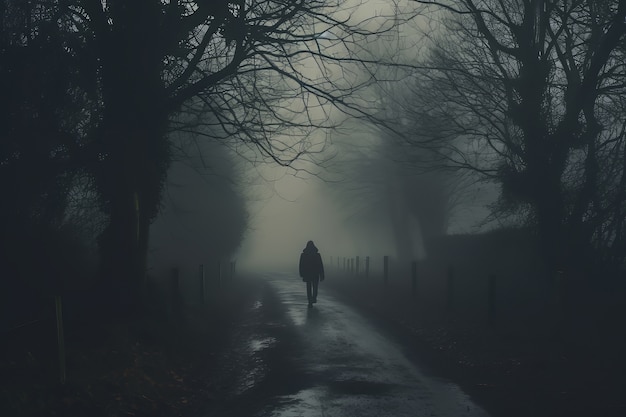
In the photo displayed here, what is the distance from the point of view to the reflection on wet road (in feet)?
23.2

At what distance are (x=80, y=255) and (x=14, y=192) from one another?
302cm

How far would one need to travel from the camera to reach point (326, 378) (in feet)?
28.7

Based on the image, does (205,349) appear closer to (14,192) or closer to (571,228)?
(14,192)

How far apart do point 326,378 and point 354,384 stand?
55 centimetres

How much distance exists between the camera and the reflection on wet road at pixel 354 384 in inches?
278

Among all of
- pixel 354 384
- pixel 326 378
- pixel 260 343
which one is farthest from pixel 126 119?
pixel 354 384

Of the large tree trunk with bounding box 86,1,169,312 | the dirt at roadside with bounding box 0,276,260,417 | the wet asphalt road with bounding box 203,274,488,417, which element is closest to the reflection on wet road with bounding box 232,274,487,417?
the wet asphalt road with bounding box 203,274,488,417

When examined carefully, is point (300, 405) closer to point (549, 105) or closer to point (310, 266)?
point (549, 105)

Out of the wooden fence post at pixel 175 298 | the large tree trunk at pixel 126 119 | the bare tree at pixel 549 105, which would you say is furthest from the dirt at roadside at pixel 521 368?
the large tree trunk at pixel 126 119

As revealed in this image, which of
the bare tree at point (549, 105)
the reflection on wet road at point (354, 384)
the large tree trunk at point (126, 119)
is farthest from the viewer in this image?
the bare tree at point (549, 105)

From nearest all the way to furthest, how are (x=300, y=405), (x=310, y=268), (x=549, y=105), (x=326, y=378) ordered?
(x=300, y=405) < (x=326, y=378) < (x=549, y=105) < (x=310, y=268)

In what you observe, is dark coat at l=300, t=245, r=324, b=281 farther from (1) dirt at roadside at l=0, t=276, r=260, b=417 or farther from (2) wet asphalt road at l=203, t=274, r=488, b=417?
(1) dirt at roadside at l=0, t=276, r=260, b=417

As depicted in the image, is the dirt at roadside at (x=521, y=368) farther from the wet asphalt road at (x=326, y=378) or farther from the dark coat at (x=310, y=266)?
the dark coat at (x=310, y=266)

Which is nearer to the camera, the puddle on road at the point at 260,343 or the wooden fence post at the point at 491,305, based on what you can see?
the puddle on road at the point at 260,343
